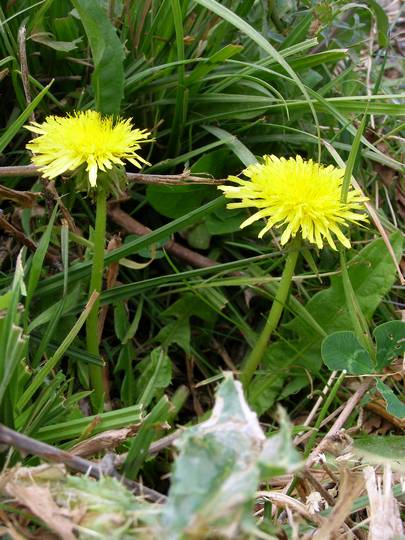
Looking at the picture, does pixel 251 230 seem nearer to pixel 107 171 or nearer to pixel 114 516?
pixel 107 171

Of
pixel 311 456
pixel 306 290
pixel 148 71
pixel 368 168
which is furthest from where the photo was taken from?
pixel 368 168

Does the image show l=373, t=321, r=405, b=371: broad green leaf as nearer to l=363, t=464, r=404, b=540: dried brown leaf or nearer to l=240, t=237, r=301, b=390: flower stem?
l=240, t=237, r=301, b=390: flower stem

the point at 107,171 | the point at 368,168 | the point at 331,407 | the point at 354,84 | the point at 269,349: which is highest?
the point at 107,171

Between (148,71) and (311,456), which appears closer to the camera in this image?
(311,456)

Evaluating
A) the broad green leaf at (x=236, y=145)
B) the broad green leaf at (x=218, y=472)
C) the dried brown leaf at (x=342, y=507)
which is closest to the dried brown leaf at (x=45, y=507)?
the broad green leaf at (x=218, y=472)

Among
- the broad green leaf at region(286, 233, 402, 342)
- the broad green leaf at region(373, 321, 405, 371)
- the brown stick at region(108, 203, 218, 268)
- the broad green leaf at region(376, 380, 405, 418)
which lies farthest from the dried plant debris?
the brown stick at region(108, 203, 218, 268)

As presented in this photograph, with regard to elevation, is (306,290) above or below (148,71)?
below

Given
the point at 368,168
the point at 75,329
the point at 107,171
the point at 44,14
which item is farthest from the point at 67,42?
the point at 368,168

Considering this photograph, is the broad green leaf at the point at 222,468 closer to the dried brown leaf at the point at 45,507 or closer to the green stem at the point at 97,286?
the dried brown leaf at the point at 45,507
